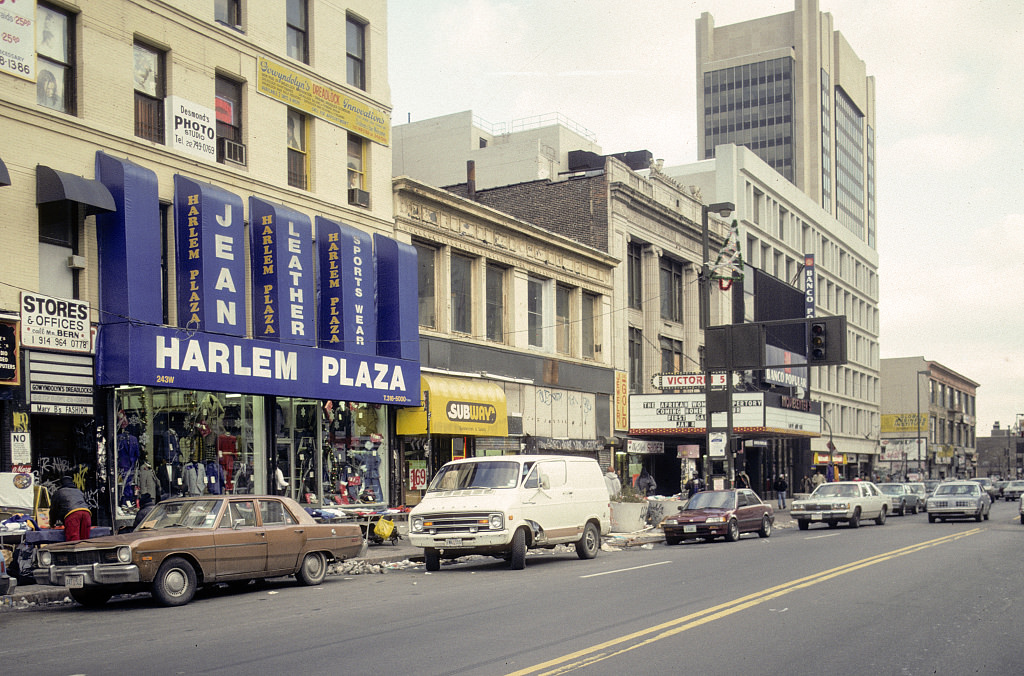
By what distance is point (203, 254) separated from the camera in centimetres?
2188

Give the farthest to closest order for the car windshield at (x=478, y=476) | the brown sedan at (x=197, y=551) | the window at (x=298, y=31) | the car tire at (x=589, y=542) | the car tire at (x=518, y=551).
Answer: the window at (x=298, y=31) → the car tire at (x=589, y=542) → the car windshield at (x=478, y=476) → the car tire at (x=518, y=551) → the brown sedan at (x=197, y=551)

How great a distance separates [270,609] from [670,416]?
3086cm

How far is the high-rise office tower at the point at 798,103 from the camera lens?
431 feet

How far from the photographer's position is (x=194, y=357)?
21438 mm

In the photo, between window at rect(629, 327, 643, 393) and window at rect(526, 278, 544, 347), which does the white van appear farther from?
window at rect(629, 327, 643, 393)

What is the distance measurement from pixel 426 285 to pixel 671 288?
20.0 m

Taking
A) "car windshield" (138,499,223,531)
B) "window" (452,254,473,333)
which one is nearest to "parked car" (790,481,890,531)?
"window" (452,254,473,333)

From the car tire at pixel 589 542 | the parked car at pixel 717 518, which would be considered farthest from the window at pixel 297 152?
the parked car at pixel 717 518

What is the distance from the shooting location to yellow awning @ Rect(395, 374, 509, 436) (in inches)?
1143

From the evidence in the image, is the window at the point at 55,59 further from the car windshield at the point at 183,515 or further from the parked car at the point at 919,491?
the parked car at the point at 919,491

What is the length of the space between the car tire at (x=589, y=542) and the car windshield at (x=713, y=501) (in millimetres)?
5995

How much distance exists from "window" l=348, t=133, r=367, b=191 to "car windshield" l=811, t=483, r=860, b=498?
16580mm

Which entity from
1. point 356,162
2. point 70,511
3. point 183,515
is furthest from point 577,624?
point 356,162

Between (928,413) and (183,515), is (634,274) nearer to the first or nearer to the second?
(183,515)
